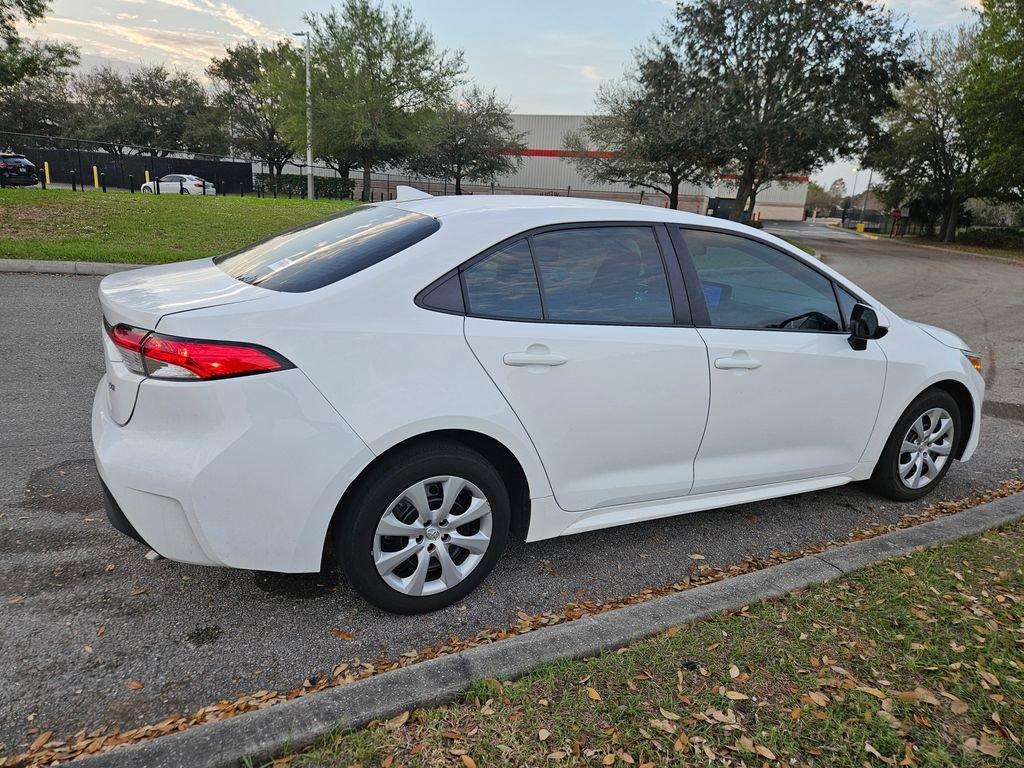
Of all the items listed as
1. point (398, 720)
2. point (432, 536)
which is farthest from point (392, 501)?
point (398, 720)

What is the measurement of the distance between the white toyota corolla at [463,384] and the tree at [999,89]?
115ft

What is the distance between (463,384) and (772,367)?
64.5 inches

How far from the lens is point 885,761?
214 cm

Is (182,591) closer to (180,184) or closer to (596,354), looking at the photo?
(596,354)

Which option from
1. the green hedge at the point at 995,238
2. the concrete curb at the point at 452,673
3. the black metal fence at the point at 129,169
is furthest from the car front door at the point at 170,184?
the green hedge at the point at 995,238

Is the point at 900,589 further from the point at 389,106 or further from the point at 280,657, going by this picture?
the point at 389,106

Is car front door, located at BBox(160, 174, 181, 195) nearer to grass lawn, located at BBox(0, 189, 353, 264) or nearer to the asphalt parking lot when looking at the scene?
grass lawn, located at BBox(0, 189, 353, 264)

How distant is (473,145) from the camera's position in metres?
43.2

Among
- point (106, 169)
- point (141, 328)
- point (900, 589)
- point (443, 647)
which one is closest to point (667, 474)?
point (900, 589)

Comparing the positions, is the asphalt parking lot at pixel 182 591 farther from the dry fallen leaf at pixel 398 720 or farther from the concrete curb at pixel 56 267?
the concrete curb at pixel 56 267

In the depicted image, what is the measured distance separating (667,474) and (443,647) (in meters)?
1.31

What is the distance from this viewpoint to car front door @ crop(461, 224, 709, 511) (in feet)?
9.20

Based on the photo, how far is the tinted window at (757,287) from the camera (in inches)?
133

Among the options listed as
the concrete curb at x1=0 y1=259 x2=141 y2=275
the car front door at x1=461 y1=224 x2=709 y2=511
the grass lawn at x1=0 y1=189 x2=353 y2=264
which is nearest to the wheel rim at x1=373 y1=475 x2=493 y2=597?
the car front door at x1=461 y1=224 x2=709 y2=511
